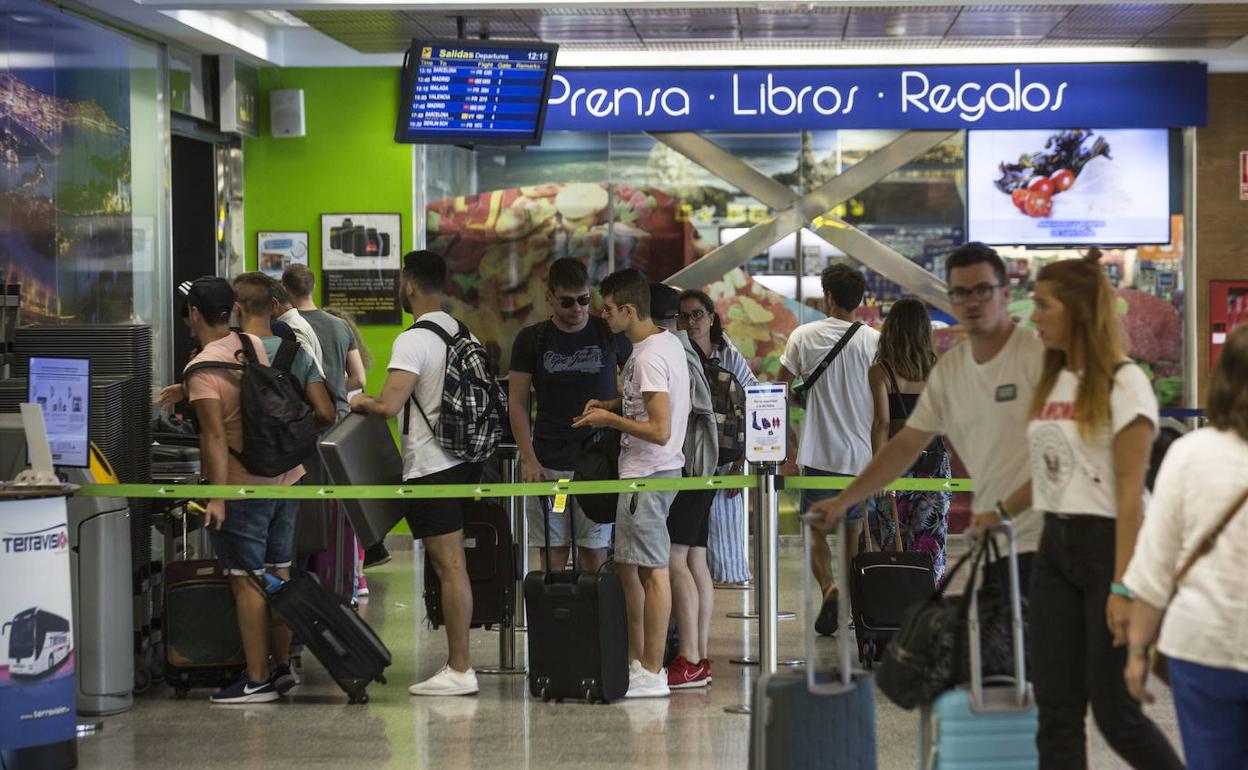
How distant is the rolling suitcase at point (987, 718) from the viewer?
3396 millimetres

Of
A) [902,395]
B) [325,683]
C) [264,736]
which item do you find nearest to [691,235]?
[902,395]

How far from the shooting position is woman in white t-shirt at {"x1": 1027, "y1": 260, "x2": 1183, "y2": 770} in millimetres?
3518

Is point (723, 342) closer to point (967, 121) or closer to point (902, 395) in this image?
point (902, 395)

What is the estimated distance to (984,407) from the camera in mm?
3889

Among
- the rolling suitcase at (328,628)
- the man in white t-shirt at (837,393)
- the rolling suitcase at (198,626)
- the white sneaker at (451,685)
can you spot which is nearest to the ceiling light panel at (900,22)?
the man in white t-shirt at (837,393)

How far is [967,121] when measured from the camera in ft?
34.0

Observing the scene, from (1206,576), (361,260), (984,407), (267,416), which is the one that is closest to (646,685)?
(267,416)

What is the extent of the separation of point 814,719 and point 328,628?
2.83 metres

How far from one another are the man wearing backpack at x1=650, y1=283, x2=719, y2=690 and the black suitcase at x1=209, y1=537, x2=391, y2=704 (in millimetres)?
1176

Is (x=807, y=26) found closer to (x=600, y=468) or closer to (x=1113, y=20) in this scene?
(x=1113, y=20)

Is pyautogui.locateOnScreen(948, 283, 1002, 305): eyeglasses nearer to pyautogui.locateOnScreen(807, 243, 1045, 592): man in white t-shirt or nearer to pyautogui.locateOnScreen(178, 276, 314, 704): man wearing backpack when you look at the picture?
pyautogui.locateOnScreen(807, 243, 1045, 592): man in white t-shirt

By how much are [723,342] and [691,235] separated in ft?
12.0

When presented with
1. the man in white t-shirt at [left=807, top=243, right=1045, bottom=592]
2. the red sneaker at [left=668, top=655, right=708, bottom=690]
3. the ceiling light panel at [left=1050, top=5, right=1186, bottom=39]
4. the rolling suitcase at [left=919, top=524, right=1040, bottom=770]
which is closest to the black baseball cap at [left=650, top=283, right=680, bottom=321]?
the red sneaker at [left=668, top=655, right=708, bottom=690]

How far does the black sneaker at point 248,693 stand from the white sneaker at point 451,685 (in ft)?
1.85
